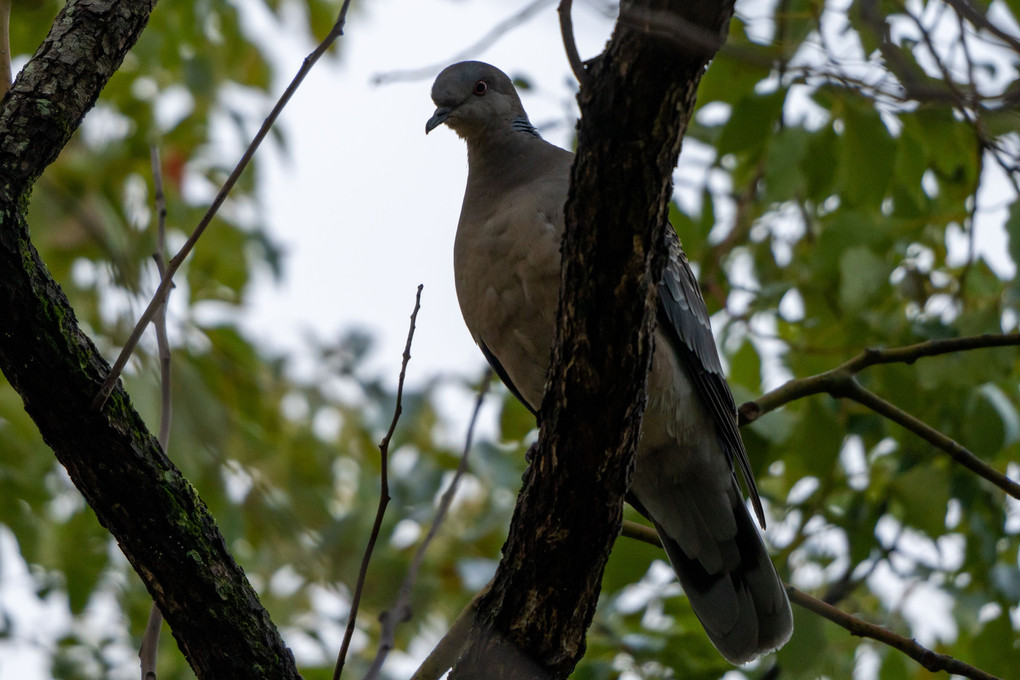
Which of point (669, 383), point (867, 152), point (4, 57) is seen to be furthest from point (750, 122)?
point (4, 57)

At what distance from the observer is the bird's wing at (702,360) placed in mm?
3207

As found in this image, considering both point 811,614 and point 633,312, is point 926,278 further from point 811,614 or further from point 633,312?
point 633,312

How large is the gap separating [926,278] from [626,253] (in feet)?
9.88

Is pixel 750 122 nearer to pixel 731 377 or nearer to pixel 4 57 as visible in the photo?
pixel 731 377

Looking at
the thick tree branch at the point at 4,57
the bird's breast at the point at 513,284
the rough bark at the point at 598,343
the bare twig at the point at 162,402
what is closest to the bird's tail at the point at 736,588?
the bird's breast at the point at 513,284

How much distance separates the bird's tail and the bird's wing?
0.27 metres

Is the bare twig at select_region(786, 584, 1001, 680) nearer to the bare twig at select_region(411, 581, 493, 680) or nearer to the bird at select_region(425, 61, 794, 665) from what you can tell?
the bird at select_region(425, 61, 794, 665)

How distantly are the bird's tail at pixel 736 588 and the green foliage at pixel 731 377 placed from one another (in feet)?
0.38

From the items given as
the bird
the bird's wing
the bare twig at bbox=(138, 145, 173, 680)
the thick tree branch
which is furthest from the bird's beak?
the thick tree branch

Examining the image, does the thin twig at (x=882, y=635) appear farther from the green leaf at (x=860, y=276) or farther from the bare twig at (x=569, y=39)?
the bare twig at (x=569, y=39)

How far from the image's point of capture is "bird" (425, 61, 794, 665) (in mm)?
3158

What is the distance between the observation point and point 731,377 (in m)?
3.67

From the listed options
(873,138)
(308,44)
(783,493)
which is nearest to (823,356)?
(783,493)

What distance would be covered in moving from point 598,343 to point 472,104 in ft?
7.09
